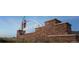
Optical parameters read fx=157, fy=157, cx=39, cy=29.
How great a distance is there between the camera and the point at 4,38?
2.16 metres

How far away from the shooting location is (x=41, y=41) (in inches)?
84.7

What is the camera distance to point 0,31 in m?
2.16
